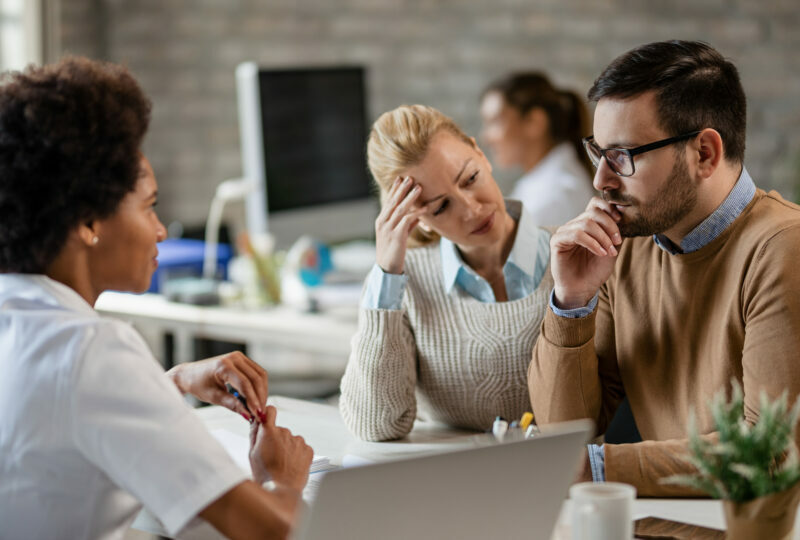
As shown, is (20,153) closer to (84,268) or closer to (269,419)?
(84,268)

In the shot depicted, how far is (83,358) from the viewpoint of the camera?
1005 mm

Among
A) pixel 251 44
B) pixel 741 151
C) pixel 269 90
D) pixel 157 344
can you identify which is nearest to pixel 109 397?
pixel 741 151

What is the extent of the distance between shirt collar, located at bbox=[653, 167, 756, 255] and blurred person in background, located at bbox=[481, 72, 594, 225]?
6.39 ft

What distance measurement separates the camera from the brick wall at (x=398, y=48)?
4605 mm

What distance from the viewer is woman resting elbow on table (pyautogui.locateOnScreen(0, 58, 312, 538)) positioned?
3.25ft

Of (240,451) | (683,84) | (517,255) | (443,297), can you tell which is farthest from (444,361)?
(683,84)

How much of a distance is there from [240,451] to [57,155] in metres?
0.73

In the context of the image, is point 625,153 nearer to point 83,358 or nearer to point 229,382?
point 229,382

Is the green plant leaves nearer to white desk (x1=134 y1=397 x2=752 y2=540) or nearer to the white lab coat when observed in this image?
white desk (x1=134 y1=397 x2=752 y2=540)

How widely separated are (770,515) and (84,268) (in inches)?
32.2

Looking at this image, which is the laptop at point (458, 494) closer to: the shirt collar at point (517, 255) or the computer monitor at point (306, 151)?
the shirt collar at point (517, 255)

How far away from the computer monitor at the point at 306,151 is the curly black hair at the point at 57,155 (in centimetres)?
184

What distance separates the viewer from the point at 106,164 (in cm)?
108

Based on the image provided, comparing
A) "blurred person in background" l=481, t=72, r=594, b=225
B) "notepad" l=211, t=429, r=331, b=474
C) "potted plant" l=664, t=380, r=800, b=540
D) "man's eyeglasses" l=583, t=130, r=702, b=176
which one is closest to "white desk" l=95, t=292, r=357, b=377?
"notepad" l=211, t=429, r=331, b=474
